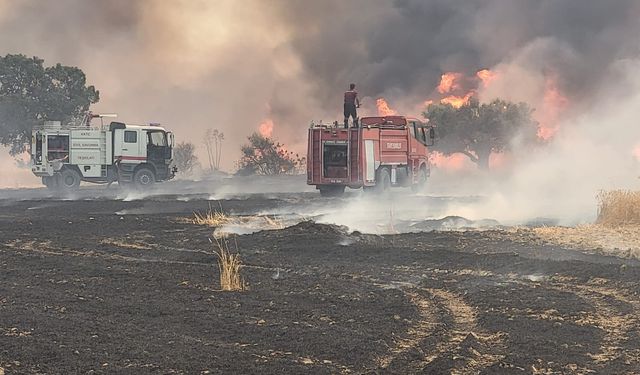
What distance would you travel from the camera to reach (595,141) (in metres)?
33.0

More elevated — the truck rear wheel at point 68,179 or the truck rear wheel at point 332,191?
the truck rear wheel at point 68,179

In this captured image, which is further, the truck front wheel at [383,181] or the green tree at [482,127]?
the green tree at [482,127]

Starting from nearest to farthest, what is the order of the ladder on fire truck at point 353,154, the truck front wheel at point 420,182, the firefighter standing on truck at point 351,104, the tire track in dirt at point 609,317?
the tire track in dirt at point 609,317
the firefighter standing on truck at point 351,104
the ladder on fire truck at point 353,154
the truck front wheel at point 420,182

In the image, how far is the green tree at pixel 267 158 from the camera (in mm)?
51062

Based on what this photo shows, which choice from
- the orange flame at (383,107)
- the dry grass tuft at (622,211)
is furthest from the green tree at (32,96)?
the dry grass tuft at (622,211)

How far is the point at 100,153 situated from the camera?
3045cm

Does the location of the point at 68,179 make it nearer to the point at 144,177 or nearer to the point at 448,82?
the point at 144,177

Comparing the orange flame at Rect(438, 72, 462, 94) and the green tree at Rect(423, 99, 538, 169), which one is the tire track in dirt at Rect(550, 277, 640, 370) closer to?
the green tree at Rect(423, 99, 538, 169)

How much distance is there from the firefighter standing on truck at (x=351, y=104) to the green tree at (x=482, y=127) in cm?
2012

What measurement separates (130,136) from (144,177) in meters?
2.08

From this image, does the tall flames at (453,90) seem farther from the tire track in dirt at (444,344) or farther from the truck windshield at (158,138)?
the tire track in dirt at (444,344)

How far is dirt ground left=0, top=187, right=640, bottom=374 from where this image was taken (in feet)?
16.4

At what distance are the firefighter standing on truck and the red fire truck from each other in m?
0.33

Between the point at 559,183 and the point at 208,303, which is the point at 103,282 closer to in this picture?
the point at 208,303
